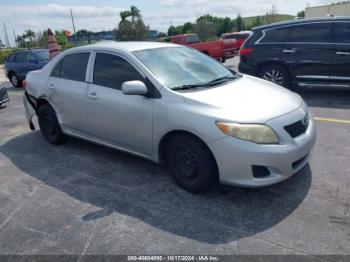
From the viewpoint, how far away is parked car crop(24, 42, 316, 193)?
305cm

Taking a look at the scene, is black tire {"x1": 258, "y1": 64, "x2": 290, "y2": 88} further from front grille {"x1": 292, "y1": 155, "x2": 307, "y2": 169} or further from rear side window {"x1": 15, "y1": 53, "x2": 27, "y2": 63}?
rear side window {"x1": 15, "y1": 53, "x2": 27, "y2": 63}

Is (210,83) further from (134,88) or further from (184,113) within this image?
(134,88)

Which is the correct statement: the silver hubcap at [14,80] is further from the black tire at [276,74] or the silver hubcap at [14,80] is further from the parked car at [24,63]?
the black tire at [276,74]

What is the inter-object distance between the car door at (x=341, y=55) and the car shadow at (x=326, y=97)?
1.33 feet

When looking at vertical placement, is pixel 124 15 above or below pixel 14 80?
above

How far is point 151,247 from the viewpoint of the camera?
8.98 ft

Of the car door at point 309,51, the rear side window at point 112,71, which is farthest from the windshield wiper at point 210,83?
the car door at point 309,51

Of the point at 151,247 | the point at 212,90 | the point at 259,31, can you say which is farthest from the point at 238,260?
the point at 259,31

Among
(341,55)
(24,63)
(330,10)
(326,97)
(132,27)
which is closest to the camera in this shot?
(341,55)

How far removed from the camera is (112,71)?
4.12 m

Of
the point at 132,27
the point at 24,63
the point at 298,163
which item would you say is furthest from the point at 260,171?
the point at 132,27

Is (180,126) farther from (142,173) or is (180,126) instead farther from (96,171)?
(96,171)

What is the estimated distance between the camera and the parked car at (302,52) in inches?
278

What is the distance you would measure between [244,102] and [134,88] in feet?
3.92
